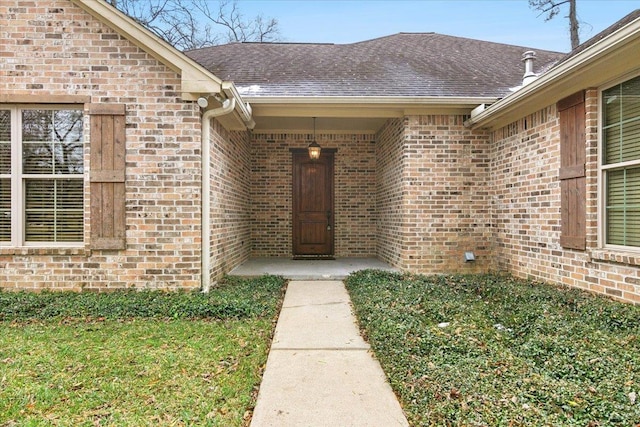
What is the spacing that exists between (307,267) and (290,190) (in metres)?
2.24

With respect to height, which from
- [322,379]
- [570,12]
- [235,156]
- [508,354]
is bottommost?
[322,379]

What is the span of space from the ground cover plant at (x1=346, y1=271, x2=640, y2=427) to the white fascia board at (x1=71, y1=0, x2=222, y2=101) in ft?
11.2

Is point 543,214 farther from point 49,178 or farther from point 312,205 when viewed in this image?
point 49,178

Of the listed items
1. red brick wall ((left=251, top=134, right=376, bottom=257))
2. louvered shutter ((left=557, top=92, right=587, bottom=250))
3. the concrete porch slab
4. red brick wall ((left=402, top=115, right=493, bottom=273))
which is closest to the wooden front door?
red brick wall ((left=251, top=134, right=376, bottom=257))

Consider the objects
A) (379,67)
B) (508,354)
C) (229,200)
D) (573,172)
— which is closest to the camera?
(508,354)

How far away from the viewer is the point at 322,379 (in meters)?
2.69

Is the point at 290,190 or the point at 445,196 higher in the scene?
the point at 290,190

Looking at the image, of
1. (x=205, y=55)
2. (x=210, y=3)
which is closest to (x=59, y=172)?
(x=205, y=55)

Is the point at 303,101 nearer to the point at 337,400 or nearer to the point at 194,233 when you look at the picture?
the point at 194,233

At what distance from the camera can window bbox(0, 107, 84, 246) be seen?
4.96 metres

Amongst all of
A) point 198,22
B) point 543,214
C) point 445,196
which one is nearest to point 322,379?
point 543,214

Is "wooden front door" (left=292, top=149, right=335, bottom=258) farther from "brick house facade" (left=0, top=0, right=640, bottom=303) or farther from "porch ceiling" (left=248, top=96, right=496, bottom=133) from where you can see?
"porch ceiling" (left=248, top=96, right=496, bottom=133)

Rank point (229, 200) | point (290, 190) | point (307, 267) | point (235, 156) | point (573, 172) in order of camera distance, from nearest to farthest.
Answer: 1. point (573, 172)
2. point (229, 200)
3. point (235, 156)
4. point (307, 267)
5. point (290, 190)

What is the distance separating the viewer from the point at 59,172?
5.01 m
